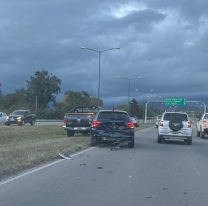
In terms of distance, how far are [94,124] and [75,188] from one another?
14947mm

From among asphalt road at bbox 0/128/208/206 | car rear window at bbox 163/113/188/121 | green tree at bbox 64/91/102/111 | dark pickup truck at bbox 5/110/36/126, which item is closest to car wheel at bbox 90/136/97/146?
car rear window at bbox 163/113/188/121

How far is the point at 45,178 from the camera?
1394 centimetres

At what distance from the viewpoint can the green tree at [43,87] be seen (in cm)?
12888

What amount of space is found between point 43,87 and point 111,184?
117 metres

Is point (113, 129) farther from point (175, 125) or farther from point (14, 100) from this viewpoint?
point (14, 100)

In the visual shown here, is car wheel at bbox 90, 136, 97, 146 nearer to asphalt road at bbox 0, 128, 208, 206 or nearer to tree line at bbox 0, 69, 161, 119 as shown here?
asphalt road at bbox 0, 128, 208, 206

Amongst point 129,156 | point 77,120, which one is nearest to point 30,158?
point 129,156

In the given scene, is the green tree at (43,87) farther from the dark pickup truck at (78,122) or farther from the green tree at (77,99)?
the dark pickup truck at (78,122)

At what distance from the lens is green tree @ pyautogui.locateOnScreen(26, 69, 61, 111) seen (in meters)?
129

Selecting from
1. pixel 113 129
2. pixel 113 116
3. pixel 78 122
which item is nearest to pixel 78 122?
pixel 78 122

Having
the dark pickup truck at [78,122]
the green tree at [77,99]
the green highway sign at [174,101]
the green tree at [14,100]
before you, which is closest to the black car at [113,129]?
the dark pickup truck at [78,122]

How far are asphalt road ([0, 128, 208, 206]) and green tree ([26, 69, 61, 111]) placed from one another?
110m

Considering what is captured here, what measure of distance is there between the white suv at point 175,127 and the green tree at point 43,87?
97.9 m

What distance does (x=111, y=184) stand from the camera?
42.6 ft
